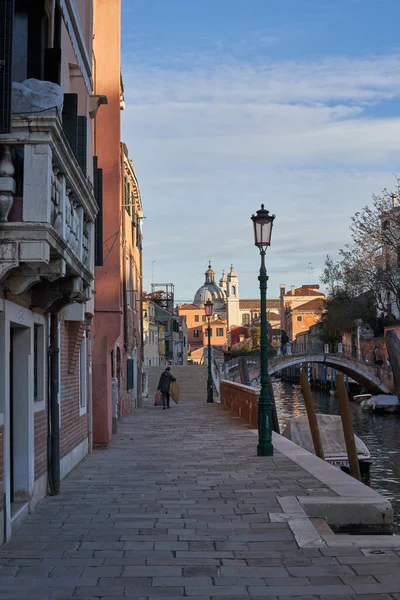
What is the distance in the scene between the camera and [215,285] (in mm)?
185875

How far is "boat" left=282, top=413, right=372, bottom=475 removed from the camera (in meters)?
19.4

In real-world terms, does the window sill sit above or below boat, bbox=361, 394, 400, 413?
above

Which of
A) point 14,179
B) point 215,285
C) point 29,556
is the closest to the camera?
point 14,179

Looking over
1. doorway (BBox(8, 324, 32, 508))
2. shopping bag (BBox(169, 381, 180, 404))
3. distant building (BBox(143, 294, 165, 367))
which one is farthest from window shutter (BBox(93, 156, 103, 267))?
distant building (BBox(143, 294, 165, 367))

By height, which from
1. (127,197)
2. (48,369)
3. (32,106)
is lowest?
(48,369)

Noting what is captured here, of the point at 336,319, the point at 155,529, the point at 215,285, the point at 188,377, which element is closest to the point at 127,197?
the point at 188,377

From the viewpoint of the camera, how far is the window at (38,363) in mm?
10180

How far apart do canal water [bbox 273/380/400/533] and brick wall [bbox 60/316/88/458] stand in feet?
17.5

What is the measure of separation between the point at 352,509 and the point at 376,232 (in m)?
44.2

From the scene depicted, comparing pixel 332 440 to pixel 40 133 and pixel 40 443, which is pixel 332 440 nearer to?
pixel 40 443

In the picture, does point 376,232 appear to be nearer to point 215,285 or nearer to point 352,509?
point 352,509

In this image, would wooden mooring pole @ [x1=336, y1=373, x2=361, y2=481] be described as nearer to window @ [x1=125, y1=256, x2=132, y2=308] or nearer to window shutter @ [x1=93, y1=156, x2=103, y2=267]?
window shutter @ [x1=93, y1=156, x2=103, y2=267]

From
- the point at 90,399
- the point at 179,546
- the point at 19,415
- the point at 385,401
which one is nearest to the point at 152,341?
the point at 385,401

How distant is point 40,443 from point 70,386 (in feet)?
9.07
